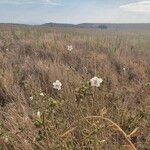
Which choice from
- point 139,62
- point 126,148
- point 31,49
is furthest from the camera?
point 31,49

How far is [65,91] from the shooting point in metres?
4.56

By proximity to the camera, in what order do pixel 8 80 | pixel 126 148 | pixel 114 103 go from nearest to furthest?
pixel 126 148 < pixel 114 103 < pixel 8 80

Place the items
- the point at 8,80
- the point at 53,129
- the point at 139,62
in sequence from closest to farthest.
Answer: the point at 53,129 < the point at 8,80 < the point at 139,62

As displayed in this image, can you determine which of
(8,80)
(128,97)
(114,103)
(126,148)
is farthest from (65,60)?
(126,148)

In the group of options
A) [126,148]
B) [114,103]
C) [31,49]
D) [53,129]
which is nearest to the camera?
[126,148]

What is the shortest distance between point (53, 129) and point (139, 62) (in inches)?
198

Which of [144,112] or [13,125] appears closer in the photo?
[13,125]

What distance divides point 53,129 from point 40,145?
0.24m

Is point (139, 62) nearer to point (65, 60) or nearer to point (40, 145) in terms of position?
point (65, 60)

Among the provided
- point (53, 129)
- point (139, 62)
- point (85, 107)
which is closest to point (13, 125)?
point (53, 129)

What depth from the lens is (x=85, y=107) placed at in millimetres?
3943

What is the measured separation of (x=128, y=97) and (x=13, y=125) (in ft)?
5.75

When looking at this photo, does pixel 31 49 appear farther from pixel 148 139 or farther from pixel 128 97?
pixel 148 139

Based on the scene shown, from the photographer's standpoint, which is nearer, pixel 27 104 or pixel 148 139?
pixel 148 139
